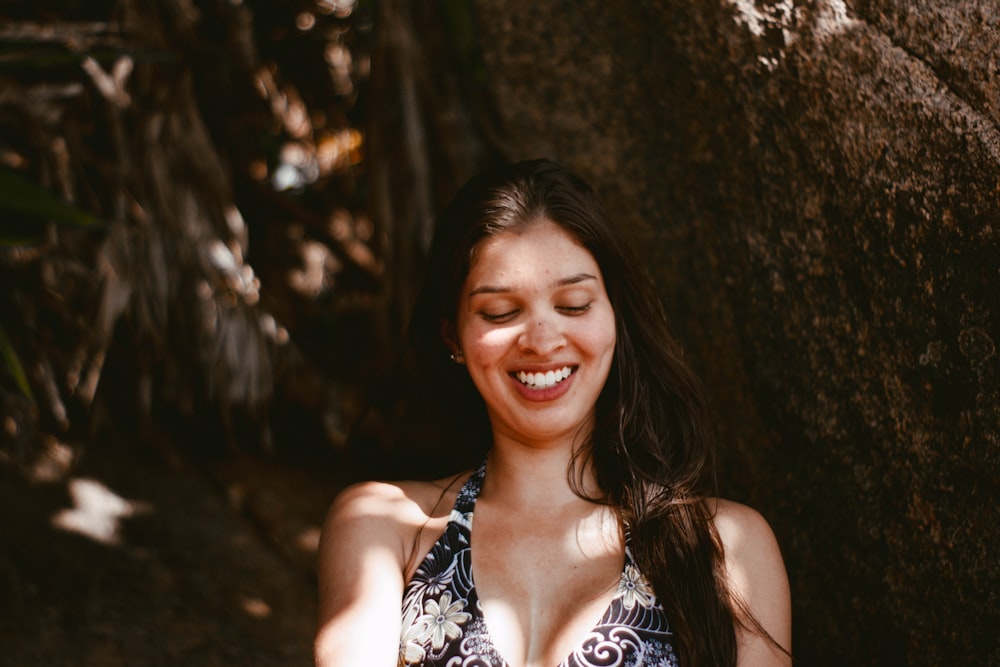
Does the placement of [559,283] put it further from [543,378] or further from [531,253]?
[543,378]

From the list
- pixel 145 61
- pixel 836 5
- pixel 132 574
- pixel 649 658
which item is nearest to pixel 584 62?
pixel 836 5

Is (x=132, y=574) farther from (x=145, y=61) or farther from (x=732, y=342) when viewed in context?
(x=732, y=342)

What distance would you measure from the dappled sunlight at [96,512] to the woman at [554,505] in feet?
4.02

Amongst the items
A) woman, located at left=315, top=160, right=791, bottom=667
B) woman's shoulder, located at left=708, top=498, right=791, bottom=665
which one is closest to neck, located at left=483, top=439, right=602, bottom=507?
woman, located at left=315, top=160, right=791, bottom=667

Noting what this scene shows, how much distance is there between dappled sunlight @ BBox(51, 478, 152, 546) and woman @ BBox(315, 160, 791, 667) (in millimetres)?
1224

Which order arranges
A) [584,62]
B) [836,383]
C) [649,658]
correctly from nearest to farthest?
[649,658], [836,383], [584,62]

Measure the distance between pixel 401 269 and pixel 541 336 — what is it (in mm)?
1191

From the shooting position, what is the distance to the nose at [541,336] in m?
2.05

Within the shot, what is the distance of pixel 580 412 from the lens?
217cm

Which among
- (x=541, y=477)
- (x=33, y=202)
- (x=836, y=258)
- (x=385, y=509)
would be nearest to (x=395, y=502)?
(x=385, y=509)

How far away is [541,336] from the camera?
2.06 metres

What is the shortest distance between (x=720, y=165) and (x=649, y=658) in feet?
3.92

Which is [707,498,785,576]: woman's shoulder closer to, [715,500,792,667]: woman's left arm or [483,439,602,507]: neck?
[715,500,792,667]: woman's left arm

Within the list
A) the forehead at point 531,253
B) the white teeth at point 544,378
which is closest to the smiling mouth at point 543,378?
the white teeth at point 544,378
